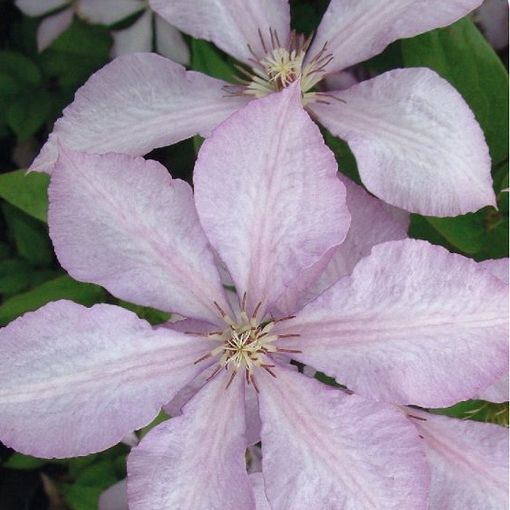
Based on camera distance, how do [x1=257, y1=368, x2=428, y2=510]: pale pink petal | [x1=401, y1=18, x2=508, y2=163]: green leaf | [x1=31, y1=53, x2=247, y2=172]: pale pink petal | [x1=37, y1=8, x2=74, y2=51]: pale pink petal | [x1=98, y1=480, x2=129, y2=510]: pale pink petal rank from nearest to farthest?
[x1=257, y1=368, x2=428, y2=510]: pale pink petal < [x1=31, y1=53, x2=247, y2=172]: pale pink petal < [x1=401, y1=18, x2=508, y2=163]: green leaf < [x1=98, y1=480, x2=129, y2=510]: pale pink petal < [x1=37, y1=8, x2=74, y2=51]: pale pink petal

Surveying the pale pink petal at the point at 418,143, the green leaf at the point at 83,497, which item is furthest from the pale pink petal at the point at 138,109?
the green leaf at the point at 83,497

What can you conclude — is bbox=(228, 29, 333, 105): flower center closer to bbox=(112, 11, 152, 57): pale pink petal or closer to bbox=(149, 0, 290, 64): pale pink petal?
bbox=(149, 0, 290, 64): pale pink petal

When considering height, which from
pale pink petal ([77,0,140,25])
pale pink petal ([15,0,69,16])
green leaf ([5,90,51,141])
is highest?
pale pink petal ([77,0,140,25])

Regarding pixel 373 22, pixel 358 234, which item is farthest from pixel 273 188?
pixel 373 22

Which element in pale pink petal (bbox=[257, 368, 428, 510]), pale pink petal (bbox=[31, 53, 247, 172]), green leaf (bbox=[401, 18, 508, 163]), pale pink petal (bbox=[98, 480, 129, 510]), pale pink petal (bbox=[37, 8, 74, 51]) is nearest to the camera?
pale pink petal (bbox=[257, 368, 428, 510])

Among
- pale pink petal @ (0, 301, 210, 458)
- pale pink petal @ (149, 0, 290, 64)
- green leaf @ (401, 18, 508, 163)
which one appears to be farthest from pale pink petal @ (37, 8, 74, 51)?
pale pink petal @ (0, 301, 210, 458)

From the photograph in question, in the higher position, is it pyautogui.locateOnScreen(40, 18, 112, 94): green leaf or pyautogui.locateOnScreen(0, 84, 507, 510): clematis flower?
pyautogui.locateOnScreen(40, 18, 112, 94): green leaf
